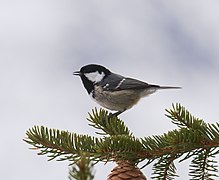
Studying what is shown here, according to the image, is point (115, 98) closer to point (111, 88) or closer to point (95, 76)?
point (111, 88)

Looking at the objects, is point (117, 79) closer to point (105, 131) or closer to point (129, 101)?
point (129, 101)

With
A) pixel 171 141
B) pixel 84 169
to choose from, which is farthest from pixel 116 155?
pixel 84 169

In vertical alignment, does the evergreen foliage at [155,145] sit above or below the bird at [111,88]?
below

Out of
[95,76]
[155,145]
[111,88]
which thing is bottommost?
[155,145]

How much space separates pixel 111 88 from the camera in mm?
5523

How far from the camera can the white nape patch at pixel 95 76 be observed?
5461 millimetres

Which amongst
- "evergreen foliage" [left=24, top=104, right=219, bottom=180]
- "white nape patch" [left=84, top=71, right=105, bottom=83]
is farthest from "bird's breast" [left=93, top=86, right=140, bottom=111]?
"evergreen foliage" [left=24, top=104, right=219, bottom=180]

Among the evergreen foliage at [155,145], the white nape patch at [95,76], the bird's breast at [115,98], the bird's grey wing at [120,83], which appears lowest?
the evergreen foliage at [155,145]

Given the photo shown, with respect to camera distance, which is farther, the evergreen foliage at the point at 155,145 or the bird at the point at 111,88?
the bird at the point at 111,88

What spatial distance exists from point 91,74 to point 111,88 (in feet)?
1.09

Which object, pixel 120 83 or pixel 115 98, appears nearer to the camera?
pixel 115 98

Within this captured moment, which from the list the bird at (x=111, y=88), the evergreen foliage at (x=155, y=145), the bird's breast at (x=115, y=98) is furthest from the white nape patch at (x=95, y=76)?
the evergreen foliage at (x=155, y=145)

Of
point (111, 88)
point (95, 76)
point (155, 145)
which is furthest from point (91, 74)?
point (155, 145)

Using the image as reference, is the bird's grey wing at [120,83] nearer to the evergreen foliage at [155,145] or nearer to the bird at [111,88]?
the bird at [111,88]
